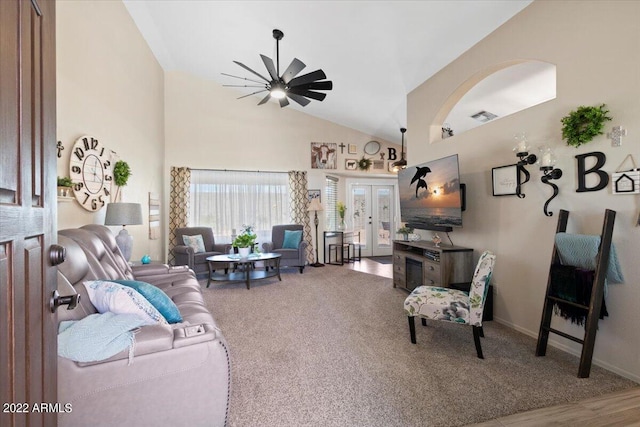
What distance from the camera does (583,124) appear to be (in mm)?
2150

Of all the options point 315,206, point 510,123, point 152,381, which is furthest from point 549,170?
point 315,206

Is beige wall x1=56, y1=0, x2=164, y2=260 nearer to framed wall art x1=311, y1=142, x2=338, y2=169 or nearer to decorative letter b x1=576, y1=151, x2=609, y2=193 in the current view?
framed wall art x1=311, y1=142, x2=338, y2=169

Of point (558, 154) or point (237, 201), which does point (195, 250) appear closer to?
point (237, 201)

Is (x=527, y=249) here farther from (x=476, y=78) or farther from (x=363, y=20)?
(x=363, y=20)

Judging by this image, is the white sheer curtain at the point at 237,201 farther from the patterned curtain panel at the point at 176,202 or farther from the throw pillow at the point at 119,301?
the throw pillow at the point at 119,301

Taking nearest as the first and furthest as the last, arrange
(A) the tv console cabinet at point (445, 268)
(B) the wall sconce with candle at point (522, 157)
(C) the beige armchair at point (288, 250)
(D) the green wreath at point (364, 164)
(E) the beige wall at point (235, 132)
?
(B) the wall sconce with candle at point (522, 157)
(A) the tv console cabinet at point (445, 268)
(C) the beige armchair at point (288, 250)
(E) the beige wall at point (235, 132)
(D) the green wreath at point (364, 164)

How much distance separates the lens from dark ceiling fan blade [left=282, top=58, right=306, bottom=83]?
9.59ft

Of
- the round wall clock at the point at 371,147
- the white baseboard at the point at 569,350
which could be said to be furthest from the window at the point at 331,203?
the white baseboard at the point at 569,350

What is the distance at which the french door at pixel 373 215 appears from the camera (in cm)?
716

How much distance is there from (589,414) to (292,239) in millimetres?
4565

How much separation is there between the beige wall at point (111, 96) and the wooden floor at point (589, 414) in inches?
145

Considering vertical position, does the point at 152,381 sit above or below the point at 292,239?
below

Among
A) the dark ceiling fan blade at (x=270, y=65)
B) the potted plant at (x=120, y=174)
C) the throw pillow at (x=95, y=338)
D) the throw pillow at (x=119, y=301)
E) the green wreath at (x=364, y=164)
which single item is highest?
the dark ceiling fan blade at (x=270, y=65)

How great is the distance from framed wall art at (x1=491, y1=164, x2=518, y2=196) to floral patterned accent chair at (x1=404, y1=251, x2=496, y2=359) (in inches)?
32.7
